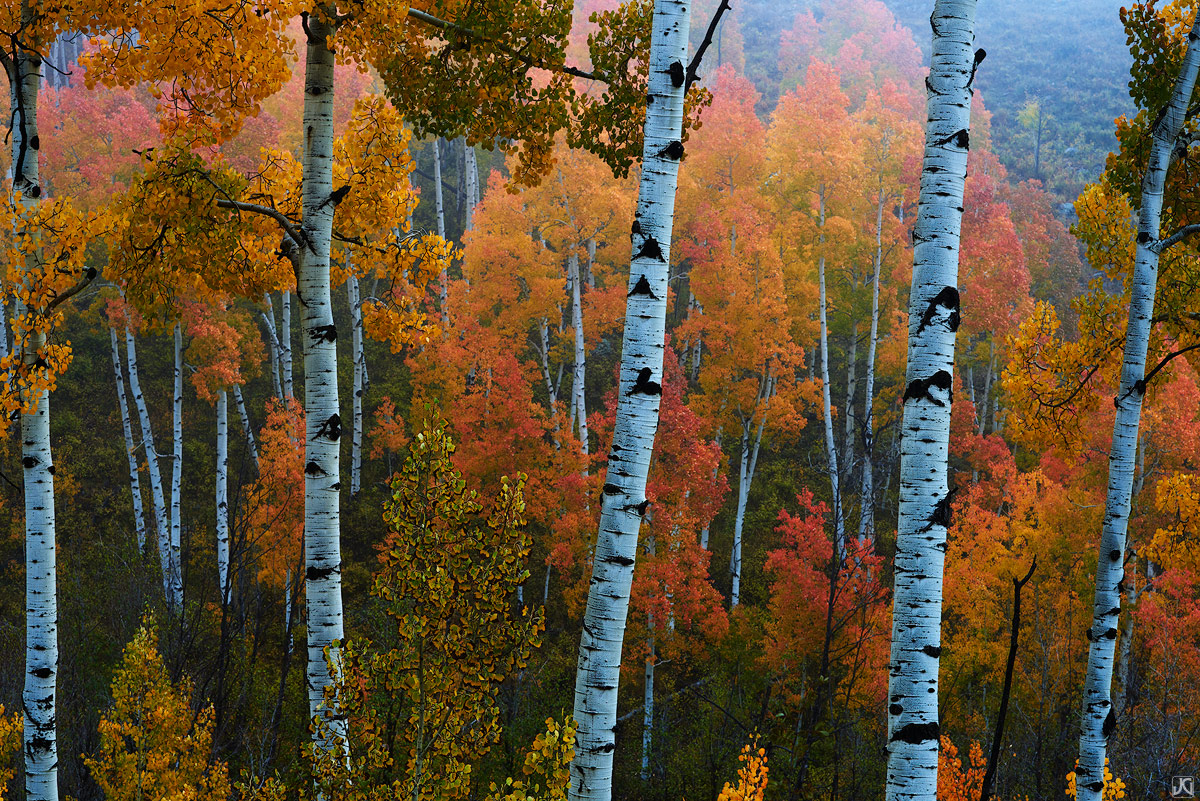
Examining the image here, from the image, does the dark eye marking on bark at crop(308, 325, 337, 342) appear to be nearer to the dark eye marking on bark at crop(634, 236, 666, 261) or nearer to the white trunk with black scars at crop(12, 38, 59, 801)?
the white trunk with black scars at crop(12, 38, 59, 801)

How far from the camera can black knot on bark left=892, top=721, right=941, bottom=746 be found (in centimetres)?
258

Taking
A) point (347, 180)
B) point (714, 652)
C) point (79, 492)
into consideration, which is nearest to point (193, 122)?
point (347, 180)

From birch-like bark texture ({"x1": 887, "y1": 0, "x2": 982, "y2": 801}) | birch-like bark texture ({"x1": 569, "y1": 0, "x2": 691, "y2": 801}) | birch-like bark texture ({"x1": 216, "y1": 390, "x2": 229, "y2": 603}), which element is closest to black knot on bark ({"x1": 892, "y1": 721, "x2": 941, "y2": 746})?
birch-like bark texture ({"x1": 887, "y1": 0, "x2": 982, "y2": 801})

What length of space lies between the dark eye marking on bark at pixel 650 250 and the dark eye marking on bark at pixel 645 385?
473 millimetres

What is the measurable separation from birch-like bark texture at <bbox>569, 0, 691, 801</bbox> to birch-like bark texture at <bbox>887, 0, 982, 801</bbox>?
981 mm

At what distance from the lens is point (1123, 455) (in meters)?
5.13

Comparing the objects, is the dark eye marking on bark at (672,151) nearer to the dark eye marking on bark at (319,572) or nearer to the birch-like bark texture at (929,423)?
the birch-like bark texture at (929,423)

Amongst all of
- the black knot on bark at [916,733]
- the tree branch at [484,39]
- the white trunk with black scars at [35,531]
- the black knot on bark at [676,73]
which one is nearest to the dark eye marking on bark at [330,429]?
the white trunk with black scars at [35,531]

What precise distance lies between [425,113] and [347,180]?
74 centimetres

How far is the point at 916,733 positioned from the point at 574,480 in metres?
10.9

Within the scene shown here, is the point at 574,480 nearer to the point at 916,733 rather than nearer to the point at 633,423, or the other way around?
the point at 633,423

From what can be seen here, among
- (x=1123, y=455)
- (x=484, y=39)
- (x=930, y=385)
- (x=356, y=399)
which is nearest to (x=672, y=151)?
(x=930, y=385)

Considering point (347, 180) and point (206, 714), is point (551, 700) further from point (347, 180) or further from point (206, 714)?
point (347, 180)

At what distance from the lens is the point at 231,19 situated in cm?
409
